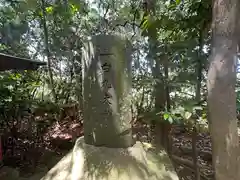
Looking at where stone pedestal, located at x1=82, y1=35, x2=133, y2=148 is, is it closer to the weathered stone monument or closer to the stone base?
the weathered stone monument

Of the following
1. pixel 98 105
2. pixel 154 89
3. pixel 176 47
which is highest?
pixel 176 47

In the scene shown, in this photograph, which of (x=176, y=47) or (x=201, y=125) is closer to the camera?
(x=201, y=125)

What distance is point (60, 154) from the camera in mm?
5215

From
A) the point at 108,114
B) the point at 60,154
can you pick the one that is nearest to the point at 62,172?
the point at 108,114

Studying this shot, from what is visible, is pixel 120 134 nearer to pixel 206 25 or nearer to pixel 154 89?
pixel 154 89

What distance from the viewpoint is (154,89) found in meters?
3.60

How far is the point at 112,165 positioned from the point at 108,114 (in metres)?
0.60

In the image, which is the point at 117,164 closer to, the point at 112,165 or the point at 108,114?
the point at 112,165

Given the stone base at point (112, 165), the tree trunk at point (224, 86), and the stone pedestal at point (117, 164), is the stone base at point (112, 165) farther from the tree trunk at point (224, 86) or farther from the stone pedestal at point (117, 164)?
the tree trunk at point (224, 86)

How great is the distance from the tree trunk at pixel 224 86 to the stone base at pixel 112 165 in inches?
31.0

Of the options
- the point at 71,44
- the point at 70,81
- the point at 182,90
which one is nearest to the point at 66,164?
the point at 182,90

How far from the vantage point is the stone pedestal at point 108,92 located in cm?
309

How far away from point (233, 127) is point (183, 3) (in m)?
1.82

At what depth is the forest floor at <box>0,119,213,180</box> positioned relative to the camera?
405 centimetres
